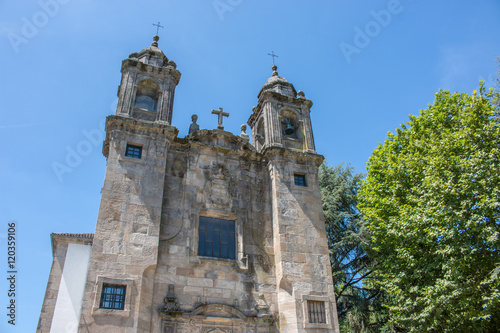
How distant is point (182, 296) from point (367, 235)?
11667mm

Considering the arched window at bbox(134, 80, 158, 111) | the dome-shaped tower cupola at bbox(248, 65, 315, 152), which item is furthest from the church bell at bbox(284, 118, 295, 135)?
the arched window at bbox(134, 80, 158, 111)

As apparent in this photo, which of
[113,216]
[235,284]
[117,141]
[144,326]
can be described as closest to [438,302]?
[235,284]

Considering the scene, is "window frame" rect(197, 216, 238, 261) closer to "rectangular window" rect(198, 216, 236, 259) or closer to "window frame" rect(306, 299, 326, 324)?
"rectangular window" rect(198, 216, 236, 259)

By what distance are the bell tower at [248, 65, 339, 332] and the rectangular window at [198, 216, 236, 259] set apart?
5.08ft

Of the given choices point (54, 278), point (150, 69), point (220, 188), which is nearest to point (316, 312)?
point (220, 188)

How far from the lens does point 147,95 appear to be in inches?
588

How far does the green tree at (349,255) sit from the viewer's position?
64.4 feet

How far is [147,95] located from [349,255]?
13.5 m

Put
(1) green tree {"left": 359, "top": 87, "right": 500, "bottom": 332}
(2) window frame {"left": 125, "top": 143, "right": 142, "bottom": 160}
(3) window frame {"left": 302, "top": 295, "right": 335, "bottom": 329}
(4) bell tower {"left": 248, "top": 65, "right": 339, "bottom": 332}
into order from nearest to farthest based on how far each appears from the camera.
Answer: (1) green tree {"left": 359, "top": 87, "right": 500, "bottom": 332} → (3) window frame {"left": 302, "top": 295, "right": 335, "bottom": 329} → (4) bell tower {"left": 248, "top": 65, "right": 339, "bottom": 332} → (2) window frame {"left": 125, "top": 143, "right": 142, "bottom": 160}

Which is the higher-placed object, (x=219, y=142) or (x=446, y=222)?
(x=219, y=142)

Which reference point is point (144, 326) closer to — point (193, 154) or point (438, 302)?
point (193, 154)

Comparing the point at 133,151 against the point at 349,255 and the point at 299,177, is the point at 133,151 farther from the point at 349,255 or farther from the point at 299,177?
the point at 349,255

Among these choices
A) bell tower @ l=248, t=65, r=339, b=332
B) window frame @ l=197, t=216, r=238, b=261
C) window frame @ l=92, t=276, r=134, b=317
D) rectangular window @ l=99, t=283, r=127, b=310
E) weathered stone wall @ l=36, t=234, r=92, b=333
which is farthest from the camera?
weathered stone wall @ l=36, t=234, r=92, b=333

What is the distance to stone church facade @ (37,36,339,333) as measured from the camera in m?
11.0
